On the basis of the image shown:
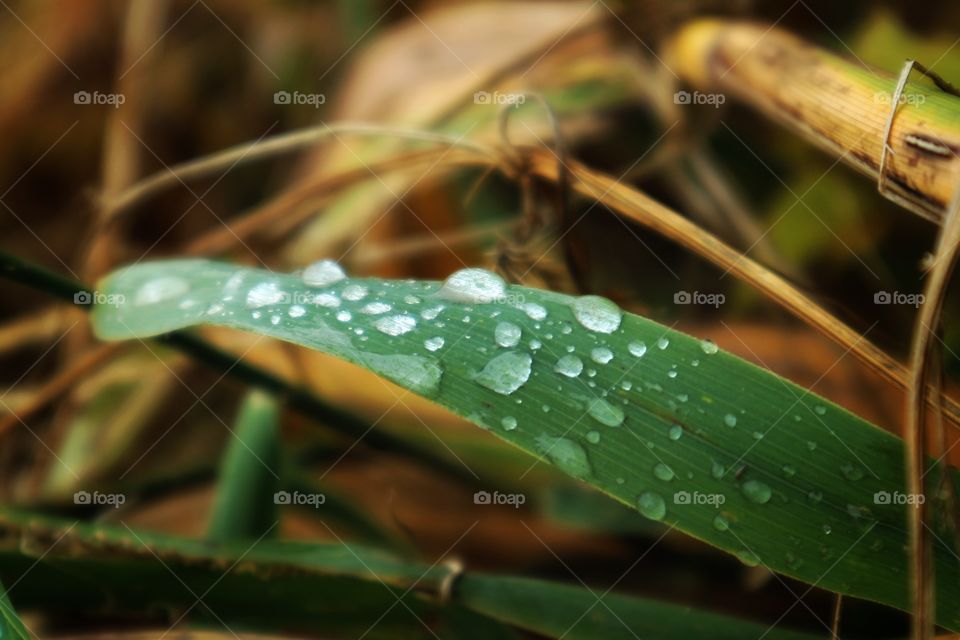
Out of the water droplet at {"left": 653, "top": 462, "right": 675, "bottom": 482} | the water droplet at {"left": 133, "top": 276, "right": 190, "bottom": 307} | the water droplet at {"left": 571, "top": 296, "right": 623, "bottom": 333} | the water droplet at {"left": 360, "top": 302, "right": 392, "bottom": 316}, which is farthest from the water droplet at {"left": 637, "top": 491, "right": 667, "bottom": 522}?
the water droplet at {"left": 133, "top": 276, "right": 190, "bottom": 307}

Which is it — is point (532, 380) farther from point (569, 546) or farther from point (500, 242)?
point (569, 546)

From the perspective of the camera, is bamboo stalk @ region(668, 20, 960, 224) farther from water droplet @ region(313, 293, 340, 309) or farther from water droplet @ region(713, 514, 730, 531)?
water droplet @ region(313, 293, 340, 309)

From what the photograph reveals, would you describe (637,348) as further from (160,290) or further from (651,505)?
(160,290)

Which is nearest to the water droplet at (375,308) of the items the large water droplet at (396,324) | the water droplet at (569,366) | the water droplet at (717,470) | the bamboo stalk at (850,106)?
the large water droplet at (396,324)

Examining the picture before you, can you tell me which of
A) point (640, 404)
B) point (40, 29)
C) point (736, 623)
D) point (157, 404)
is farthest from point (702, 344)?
point (40, 29)

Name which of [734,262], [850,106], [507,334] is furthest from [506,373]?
[850,106]

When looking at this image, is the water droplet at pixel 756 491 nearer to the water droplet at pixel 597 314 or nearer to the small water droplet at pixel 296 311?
the water droplet at pixel 597 314

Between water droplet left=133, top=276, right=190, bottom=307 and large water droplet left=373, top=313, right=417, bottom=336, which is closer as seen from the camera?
large water droplet left=373, top=313, right=417, bottom=336
